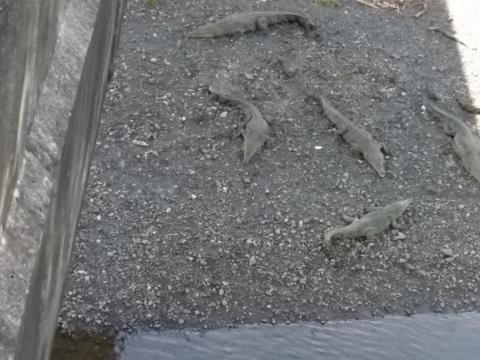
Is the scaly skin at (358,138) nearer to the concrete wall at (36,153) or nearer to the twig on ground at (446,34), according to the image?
the twig on ground at (446,34)

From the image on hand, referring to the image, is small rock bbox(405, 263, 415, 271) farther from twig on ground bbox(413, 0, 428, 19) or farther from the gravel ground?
twig on ground bbox(413, 0, 428, 19)

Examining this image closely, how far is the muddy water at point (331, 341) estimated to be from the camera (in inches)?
261

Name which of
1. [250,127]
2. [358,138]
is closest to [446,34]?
[358,138]

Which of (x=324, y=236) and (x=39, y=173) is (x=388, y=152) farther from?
(x=39, y=173)

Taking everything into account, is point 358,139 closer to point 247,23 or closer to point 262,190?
point 262,190

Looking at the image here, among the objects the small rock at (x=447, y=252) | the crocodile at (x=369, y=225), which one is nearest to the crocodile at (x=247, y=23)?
the crocodile at (x=369, y=225)

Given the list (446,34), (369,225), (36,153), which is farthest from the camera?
(446,34)

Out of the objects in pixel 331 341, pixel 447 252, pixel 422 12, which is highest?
pixel 422 12

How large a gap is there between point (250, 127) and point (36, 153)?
6.01 meters

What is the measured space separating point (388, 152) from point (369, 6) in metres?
4.19

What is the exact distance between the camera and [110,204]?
7652mm

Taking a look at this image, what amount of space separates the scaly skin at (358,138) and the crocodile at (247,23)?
6.84 feet

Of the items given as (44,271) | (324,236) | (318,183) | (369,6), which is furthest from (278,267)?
(369,6)

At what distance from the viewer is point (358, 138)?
9.12m
